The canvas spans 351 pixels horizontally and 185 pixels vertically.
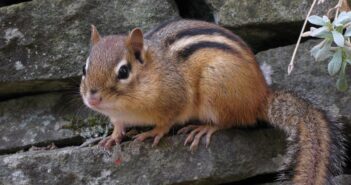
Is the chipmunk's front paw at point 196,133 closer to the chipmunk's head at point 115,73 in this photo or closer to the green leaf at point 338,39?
the chipmunk's head at point 115,73

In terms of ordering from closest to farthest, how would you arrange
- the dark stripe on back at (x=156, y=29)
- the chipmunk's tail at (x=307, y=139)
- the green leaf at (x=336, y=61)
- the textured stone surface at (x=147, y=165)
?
the green leaf at (x=336, y=61) → the chipmunk's tail at (x=307, y=139) → the textured stone surface at (x=147, y=165) → the dark stripe on back at (x=156, y=29)

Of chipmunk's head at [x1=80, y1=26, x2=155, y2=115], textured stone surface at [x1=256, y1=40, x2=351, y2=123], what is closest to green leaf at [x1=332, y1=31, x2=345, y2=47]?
textured stone surface at [x1=256, y1=40, x2=351, y2=123]

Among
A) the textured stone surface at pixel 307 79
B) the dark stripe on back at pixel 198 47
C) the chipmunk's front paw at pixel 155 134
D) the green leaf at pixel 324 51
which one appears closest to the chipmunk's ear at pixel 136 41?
the dark stripe on back at pixel 198 47

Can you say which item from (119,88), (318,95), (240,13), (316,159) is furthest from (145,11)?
(316,159)

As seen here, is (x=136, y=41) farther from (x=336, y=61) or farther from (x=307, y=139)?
(x=336, y=61)

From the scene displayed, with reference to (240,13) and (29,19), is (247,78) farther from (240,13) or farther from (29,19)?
(29,19)

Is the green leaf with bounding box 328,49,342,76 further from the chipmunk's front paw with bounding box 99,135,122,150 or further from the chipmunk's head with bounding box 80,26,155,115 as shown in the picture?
the chipmunk's front paw with bounding box 99,135,122,150
